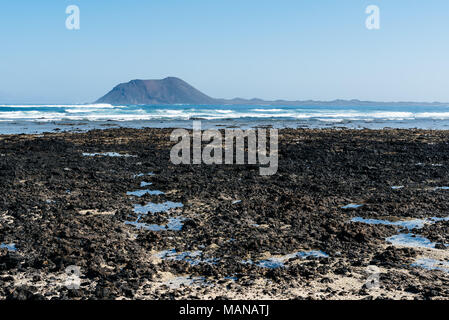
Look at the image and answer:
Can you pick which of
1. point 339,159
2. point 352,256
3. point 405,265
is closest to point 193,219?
point 352,256

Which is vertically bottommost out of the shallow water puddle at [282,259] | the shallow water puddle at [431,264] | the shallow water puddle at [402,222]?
the shallow water puddle at [431,264]

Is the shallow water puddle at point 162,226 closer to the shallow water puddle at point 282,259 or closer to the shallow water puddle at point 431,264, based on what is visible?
the shallow water puddle at point 282,259

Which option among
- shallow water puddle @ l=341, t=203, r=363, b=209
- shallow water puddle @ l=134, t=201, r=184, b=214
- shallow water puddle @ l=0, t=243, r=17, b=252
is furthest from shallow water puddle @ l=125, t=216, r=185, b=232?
shallow water puddle @ l=341, t=203, r=363, b=209

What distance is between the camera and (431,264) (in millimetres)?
5465

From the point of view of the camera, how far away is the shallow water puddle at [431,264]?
5.33m

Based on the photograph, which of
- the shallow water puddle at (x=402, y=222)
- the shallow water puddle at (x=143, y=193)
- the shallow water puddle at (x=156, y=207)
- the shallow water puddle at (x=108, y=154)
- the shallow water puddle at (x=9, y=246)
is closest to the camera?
the shallow water puddle at (x=9, y=246)

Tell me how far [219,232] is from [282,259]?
52.8 inches

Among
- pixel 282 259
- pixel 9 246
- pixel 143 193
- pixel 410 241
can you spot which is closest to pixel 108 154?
pixel 143 193

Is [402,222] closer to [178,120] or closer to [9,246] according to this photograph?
[9,246]

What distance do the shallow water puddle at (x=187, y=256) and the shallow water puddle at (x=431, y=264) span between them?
257 centimetres

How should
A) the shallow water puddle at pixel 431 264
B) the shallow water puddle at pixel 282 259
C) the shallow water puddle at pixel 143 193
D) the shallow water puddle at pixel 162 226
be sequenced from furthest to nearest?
1. the shallow water puddle at pixel 143 193
2. the shallow water puddle at pixel 162 226
3. the shallow water puddle at pixel 282 259
4. the shallow water puddle at pixel 431 264

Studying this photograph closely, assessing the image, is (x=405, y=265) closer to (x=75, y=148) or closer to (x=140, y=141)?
(x=75, y=148)

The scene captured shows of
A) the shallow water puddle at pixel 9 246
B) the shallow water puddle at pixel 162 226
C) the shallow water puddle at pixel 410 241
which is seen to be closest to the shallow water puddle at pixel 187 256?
the shallow water puddle at pixel 162 226

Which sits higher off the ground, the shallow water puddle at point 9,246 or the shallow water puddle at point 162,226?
the shallow water puddle at point 162,226
